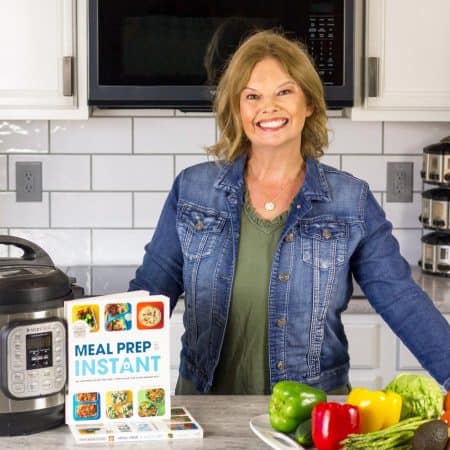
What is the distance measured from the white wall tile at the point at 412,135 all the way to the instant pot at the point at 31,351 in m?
2.00

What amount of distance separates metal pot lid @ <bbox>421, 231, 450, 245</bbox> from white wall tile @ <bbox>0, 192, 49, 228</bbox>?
1249 millimetres

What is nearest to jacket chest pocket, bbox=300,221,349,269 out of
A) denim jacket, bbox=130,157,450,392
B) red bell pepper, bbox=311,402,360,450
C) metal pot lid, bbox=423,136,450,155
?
denim jacket, bbox=130,157,450,392

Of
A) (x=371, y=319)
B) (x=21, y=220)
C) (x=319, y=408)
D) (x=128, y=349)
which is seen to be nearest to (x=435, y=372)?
(x=319, y=408)

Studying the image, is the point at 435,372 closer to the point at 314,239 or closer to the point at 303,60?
the point at 314,239

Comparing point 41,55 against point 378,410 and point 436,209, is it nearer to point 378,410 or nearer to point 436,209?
→ point 436,209

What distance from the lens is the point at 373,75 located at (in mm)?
3264

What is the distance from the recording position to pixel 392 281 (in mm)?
2250

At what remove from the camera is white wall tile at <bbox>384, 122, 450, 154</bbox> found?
3576 millimetres

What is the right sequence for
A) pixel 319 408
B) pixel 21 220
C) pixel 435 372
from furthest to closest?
pixel 21 220 < pixel 435 372 < pixel 319 408

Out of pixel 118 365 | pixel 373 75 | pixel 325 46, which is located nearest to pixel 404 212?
pixel 373 75

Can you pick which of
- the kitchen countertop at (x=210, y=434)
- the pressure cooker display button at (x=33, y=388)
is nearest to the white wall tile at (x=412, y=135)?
the kitchen countertop at (x=210, y=434)

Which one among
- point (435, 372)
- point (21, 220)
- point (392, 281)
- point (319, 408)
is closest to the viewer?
point (319, 408)

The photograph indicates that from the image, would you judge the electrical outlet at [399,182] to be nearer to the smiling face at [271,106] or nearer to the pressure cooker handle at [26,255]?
the smiling face at [271,106]

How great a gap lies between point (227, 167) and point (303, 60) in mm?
286
